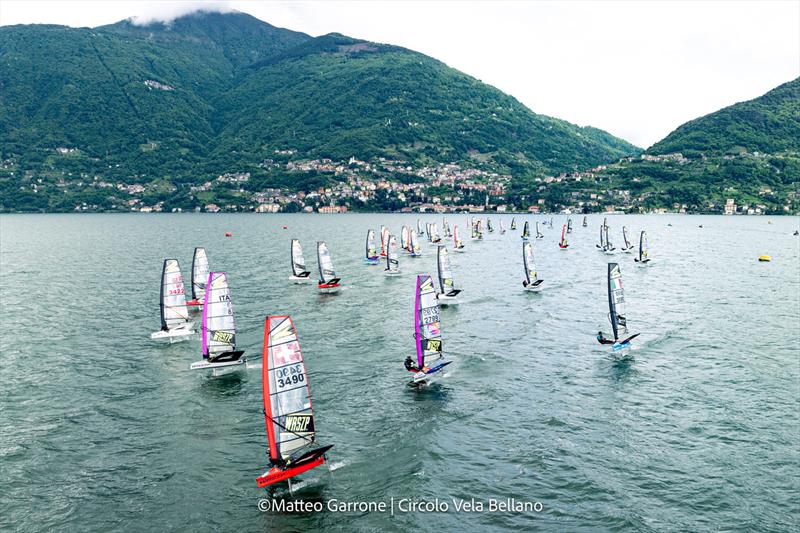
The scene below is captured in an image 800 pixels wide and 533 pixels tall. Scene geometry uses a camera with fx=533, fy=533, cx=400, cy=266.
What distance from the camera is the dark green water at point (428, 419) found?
22734 millimetres

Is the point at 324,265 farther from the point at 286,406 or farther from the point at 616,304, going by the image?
the point at 286,406

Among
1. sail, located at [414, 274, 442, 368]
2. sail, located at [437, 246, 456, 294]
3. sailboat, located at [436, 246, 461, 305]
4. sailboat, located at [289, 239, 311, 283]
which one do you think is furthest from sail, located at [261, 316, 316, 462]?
sailboat, located at [289, 239, 311, 283]

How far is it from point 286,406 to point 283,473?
2858 mm

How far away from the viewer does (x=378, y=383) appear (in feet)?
121

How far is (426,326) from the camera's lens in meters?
38.1

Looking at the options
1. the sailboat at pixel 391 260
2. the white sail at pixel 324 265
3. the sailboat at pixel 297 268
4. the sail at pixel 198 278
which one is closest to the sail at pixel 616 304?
the white sail at pixel 324 265

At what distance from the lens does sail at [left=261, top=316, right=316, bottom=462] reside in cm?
2391

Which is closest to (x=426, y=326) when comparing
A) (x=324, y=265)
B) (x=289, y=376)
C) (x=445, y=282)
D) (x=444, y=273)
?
(x=289, y=376)

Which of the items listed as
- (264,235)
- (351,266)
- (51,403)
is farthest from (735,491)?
(264,235)

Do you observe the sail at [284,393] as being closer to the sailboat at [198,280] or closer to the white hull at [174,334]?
the white hull at [174,334]

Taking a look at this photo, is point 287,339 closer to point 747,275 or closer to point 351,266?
point 351,266

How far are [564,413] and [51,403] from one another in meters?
32.0

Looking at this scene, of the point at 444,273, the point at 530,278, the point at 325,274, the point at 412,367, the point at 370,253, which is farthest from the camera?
the point at 370,253

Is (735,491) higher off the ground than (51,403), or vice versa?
(51,403)
